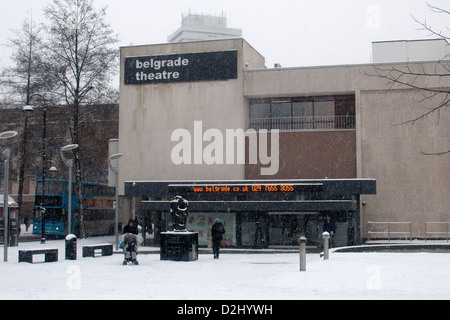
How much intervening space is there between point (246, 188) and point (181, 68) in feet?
26.2

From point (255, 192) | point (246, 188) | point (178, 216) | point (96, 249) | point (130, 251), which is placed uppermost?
point (246, 188)

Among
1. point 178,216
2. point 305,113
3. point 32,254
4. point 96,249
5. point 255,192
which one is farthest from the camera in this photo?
point 305,113

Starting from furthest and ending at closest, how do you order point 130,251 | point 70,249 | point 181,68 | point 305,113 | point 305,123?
point 181,68
point 305,113
point 305,123
point 70,249
point 130,251

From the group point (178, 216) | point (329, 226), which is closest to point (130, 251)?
point (178, 216)

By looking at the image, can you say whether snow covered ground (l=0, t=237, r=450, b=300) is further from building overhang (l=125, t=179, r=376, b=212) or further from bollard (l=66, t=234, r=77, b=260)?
building overhang (l=125, t=179, r=376, b=212)

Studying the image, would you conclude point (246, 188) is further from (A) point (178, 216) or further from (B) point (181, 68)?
(A) point (178, 216)

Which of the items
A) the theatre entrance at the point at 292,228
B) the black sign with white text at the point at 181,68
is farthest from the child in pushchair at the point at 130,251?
the black sign with white text at the point at 181,68

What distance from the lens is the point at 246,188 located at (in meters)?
29.9

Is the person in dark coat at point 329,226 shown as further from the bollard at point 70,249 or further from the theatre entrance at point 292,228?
the bollard at point 70,249

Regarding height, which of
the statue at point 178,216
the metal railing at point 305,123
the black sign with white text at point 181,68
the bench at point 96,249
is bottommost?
the bench at point 96,249

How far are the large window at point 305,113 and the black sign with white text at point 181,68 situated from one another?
2609 mm

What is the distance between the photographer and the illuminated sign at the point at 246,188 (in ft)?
95.8

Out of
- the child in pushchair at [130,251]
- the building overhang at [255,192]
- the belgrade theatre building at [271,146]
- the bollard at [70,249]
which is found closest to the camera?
the child in pushchair at [130,251]

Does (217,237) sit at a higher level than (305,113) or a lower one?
lower
